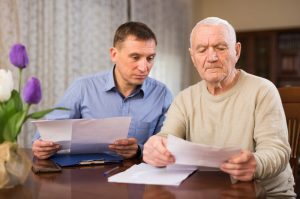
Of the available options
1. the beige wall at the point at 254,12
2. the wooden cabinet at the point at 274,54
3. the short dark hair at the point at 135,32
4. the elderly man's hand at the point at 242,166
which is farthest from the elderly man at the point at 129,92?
the beige wall at the point at 254,12

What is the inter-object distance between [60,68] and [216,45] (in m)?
2.00

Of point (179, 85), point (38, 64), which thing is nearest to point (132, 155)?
point (38, 64)

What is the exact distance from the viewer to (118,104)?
181cm

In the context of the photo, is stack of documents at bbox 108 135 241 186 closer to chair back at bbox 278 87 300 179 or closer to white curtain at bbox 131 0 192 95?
chair back at bbox 278 87 300 179

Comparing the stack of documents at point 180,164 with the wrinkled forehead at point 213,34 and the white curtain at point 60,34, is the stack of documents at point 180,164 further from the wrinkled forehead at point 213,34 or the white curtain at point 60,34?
the white curtain at point 60,34

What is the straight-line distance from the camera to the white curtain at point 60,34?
257 centimetres

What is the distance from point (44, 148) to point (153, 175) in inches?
17.8

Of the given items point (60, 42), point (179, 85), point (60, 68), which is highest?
point (60, 42)

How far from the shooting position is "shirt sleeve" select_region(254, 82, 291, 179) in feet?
3.43

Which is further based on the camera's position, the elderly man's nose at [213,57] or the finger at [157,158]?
the elderly man's nose at [213,57]

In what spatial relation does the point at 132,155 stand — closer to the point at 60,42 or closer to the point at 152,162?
the point at 152,162

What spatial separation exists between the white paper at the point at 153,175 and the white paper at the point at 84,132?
0.16m

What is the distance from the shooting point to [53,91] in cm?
298

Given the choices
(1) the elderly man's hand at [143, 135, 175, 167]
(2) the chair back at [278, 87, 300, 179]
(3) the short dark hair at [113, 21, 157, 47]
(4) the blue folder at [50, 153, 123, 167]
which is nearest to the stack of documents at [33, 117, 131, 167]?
(4) the blue folder at [50, 153, 123, 167]
